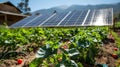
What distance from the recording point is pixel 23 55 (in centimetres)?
613

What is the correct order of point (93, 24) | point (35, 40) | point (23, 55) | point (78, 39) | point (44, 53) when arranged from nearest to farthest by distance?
point (44, 53) → point (78, 39) → point (23, 55) → point (35, 40) → point (93, 24)

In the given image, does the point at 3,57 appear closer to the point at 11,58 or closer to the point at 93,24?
the point at 11,58

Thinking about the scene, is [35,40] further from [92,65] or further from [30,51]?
Result: [92,65]

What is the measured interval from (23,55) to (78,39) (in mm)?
2314

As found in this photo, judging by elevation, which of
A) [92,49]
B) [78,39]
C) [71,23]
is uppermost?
[78,39]

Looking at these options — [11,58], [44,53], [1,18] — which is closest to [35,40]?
[11,58]

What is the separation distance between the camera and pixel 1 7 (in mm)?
32688

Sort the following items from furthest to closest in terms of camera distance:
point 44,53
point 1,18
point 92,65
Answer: point 1,18, point 92,65, point 44,53

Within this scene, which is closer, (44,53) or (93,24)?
(44,53)

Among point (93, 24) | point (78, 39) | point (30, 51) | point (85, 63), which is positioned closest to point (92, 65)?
point (85, 63)

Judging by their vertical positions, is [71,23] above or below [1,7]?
above

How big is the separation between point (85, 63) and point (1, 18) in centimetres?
2958

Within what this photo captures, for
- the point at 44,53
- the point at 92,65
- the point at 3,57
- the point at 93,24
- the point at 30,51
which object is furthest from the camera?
the point at 93,24

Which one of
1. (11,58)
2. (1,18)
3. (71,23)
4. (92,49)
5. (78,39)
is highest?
(78,39)
